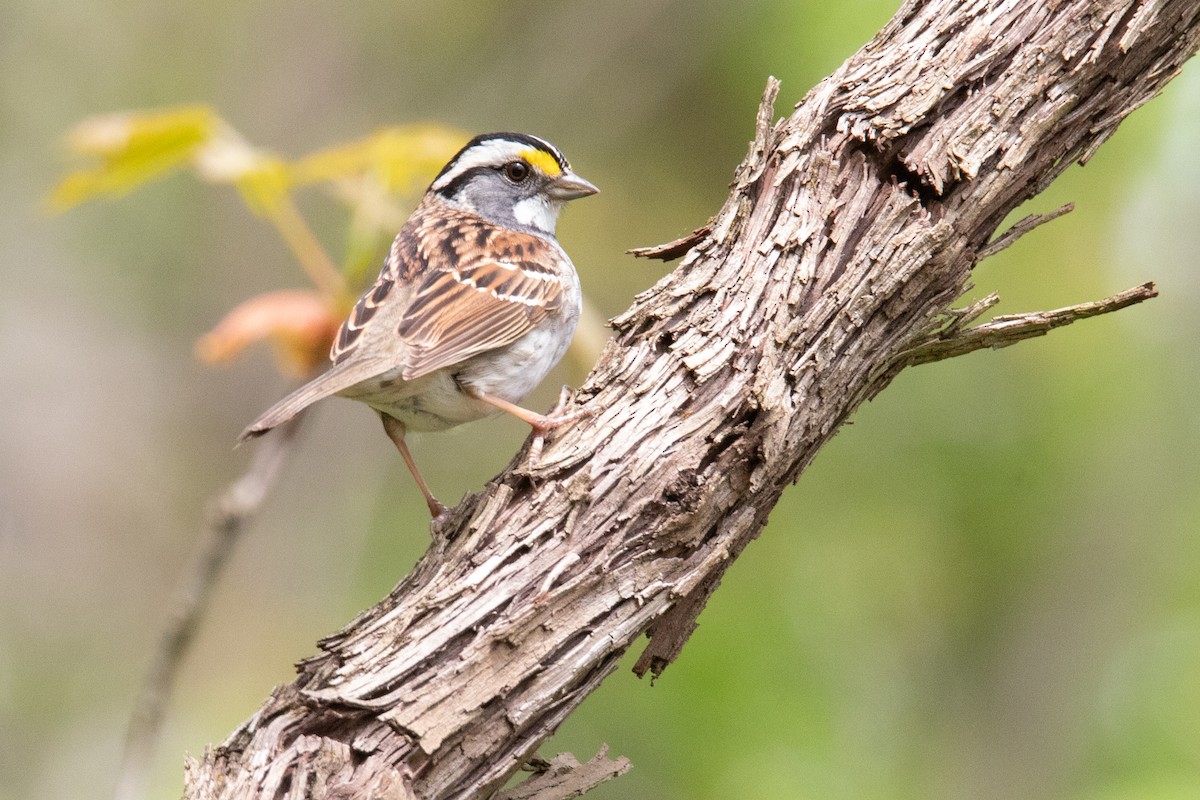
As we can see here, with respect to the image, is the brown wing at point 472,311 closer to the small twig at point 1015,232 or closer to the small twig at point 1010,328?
the small twig at point 1010,328

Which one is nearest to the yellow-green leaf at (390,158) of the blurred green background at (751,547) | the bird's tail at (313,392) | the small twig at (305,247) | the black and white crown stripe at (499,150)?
the small twig at (305,247)

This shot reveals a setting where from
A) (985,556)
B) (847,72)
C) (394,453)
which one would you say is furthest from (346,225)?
(847,72)

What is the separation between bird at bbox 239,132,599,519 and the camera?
404cm

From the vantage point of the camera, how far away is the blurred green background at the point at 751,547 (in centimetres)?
651

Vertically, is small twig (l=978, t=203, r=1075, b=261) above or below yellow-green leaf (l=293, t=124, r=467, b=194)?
below

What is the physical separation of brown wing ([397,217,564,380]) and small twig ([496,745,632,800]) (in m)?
1.33

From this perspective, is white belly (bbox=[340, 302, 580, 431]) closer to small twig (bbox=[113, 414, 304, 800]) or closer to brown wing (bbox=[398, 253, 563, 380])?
brown wing (bbox=[398, 253, 563, 380])

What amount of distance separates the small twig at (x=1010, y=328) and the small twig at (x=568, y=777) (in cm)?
131

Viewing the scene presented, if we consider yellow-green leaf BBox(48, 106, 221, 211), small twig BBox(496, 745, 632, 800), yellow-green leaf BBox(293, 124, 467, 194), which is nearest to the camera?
small twig BBox(496, 745, 632, 800)

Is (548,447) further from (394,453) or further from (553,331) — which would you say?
(394,453)

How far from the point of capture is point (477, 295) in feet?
14.5

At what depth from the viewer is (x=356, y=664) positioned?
2977 mm

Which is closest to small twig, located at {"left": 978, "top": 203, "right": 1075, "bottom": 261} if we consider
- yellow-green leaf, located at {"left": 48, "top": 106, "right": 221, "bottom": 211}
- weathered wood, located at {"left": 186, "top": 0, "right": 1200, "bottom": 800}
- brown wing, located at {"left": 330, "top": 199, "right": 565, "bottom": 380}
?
weathered wood, located at {"left": 186, "top": 0, "right": 1200, "bottom": 800}

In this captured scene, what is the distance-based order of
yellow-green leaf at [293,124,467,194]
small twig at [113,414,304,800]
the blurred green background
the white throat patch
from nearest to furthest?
Result: small twig at [113,414,304,800], yellow-green leaf at [293,124,467,194], the white throat patch, the blurred green background
